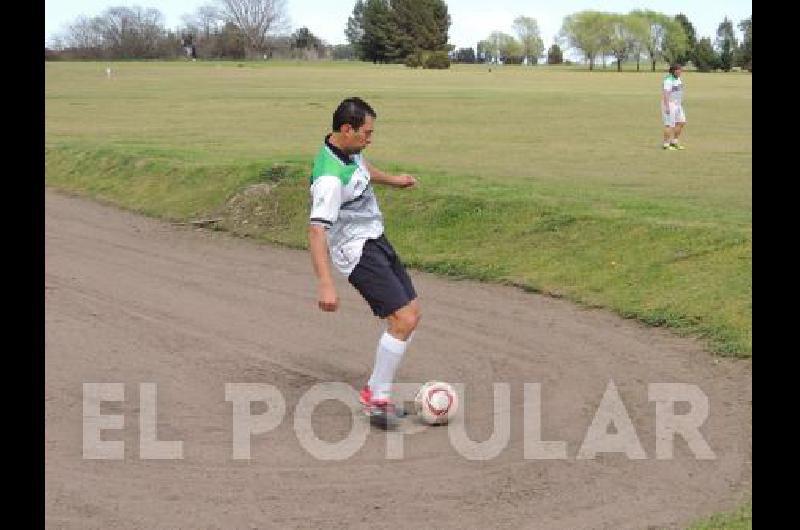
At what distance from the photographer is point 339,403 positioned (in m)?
8.87

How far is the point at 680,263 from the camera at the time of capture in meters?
13.0

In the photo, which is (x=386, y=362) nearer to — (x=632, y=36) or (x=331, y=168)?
(x=331, y=168)

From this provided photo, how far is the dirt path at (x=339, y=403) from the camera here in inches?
263

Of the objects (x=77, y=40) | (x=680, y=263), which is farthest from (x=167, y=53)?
(x=680, y=263)

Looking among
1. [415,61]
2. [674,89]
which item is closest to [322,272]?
[674,89]

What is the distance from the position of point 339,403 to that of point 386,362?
31.9 inches

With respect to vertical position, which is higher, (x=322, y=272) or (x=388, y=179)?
(x=388, y=179)

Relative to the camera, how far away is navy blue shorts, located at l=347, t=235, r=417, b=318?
8.16 metres

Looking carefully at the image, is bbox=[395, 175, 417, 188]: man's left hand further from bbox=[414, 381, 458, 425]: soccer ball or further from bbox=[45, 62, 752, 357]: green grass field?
bbox=[45, 62, 752, 357]: green grass field

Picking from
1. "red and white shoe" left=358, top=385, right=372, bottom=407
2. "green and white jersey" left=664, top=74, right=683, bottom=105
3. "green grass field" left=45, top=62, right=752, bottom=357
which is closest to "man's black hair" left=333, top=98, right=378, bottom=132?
"red and white shoe" left=358, top=385, right=372, bottom=407

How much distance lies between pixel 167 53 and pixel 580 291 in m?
152
